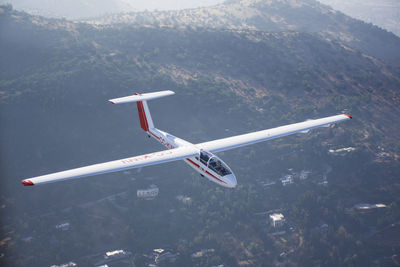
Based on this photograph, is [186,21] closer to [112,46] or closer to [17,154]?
[112,46]

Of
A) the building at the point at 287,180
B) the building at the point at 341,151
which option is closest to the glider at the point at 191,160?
the building at the point at 287,180

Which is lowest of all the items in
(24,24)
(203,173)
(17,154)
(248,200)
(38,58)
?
(248,200)

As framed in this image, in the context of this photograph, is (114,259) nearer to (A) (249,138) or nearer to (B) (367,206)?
(A) (249,138)

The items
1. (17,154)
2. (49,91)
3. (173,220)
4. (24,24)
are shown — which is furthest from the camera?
(24,24)

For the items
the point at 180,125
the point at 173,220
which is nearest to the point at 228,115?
the point at 180,125

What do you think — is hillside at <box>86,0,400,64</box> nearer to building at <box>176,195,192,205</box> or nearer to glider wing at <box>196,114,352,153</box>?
building at <box>176,195,192,205</box>
